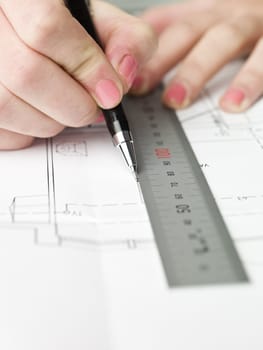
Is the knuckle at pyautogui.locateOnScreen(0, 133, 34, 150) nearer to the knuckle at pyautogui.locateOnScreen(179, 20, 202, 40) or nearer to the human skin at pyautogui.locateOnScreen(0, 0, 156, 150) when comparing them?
the human skin at pyautogui.locateOnScreen(0, 0, 156, 150)

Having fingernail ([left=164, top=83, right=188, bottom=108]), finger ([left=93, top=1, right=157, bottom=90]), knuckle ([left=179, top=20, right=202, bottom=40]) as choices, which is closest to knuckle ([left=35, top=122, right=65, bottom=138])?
finger ([left=93, top=1, right=157, bottom=90])

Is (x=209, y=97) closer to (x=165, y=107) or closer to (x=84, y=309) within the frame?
(x=165, y=107)

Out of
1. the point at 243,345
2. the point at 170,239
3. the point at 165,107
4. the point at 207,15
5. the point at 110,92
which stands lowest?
Answer: the point at 243,345

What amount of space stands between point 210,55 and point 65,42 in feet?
1.37

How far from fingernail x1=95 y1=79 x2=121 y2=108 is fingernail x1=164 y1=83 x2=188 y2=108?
0.22 meters

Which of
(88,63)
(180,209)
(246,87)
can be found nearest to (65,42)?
(88,63)

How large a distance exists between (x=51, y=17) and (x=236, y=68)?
0.53 m

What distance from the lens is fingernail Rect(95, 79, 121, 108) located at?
70 cm

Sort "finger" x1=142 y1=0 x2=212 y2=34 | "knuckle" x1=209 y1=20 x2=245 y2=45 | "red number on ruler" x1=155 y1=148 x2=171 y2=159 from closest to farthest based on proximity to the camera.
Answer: "red number on ruler" x1=155 y1=148 x2=171 y2=159 → "knuckle" x1=209 y1=20 x2=245 y2=45 → "finger" x1=142 y1=0 x2=212 y2=34

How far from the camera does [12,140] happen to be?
0.74 meters

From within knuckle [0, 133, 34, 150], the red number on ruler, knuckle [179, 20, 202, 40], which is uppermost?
knuckle [179, 20, 202, 40]

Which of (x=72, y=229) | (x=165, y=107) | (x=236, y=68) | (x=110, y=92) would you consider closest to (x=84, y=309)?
(x=72, y=229)

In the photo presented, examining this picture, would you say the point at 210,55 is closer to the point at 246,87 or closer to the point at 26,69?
the point at 246,87

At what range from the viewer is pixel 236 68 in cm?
107
